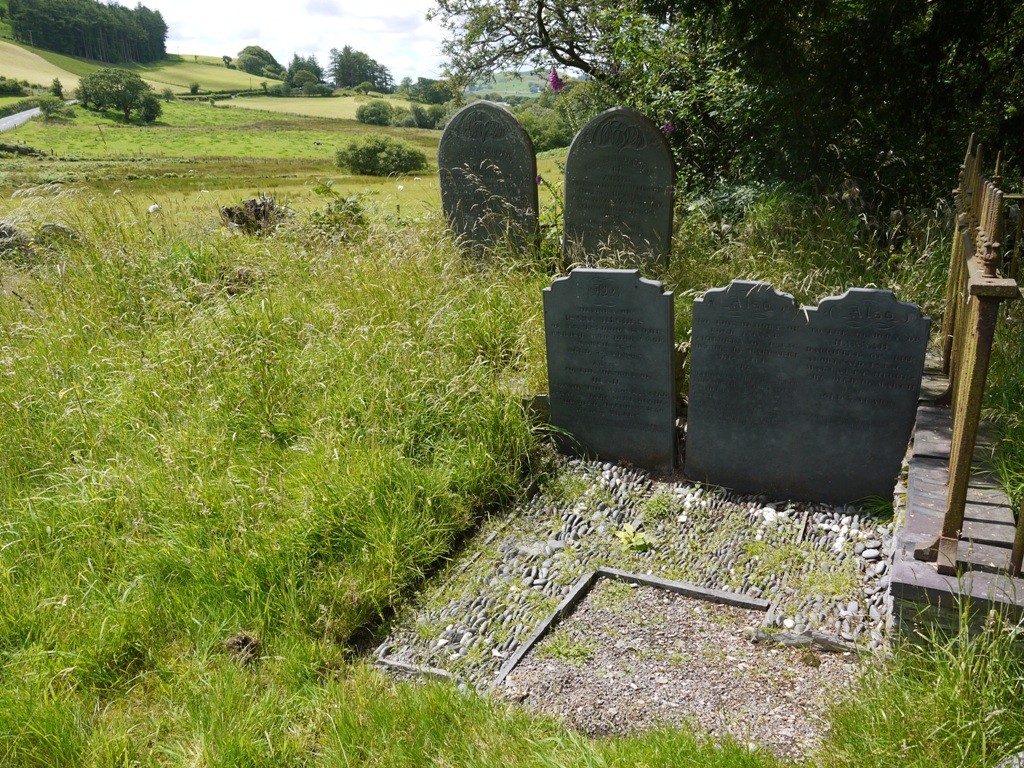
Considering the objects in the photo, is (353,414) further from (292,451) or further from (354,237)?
(354,237)

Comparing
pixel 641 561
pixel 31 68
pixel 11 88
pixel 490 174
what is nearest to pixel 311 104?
pixel 31 68

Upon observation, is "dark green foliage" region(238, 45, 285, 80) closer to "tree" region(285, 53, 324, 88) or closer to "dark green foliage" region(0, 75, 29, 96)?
"tree" region(285, 53, 324, 88)

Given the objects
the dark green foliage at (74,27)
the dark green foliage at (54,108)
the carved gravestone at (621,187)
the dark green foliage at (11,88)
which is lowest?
the carved gravestone at (621,187)

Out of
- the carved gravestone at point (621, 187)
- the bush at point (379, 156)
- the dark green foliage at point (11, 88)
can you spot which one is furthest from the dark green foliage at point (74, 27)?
the carved gravestone at point (621, 187)

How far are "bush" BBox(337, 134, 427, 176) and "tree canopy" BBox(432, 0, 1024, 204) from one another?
12.7 metres

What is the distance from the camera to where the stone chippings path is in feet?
10.6

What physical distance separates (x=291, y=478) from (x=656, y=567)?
1.91 meters

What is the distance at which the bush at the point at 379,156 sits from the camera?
20.8 m

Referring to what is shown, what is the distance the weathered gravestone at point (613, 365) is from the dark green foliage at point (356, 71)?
58.0 m

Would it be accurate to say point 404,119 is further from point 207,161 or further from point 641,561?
point 641,561

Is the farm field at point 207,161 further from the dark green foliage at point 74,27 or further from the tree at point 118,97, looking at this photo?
the dark green foliage at point 74,27

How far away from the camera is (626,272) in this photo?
4270 millimetres

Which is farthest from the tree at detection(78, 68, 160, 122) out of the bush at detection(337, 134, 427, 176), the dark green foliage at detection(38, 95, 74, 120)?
the bush at detection(337, 134, 427, 176)

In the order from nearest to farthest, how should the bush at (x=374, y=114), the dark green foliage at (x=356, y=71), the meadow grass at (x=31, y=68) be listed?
1. the meadow grass at (x=31, y=68)
2. the bush at (x=374, y=114)
3. the dark green foliage at (x=356, y=71)
